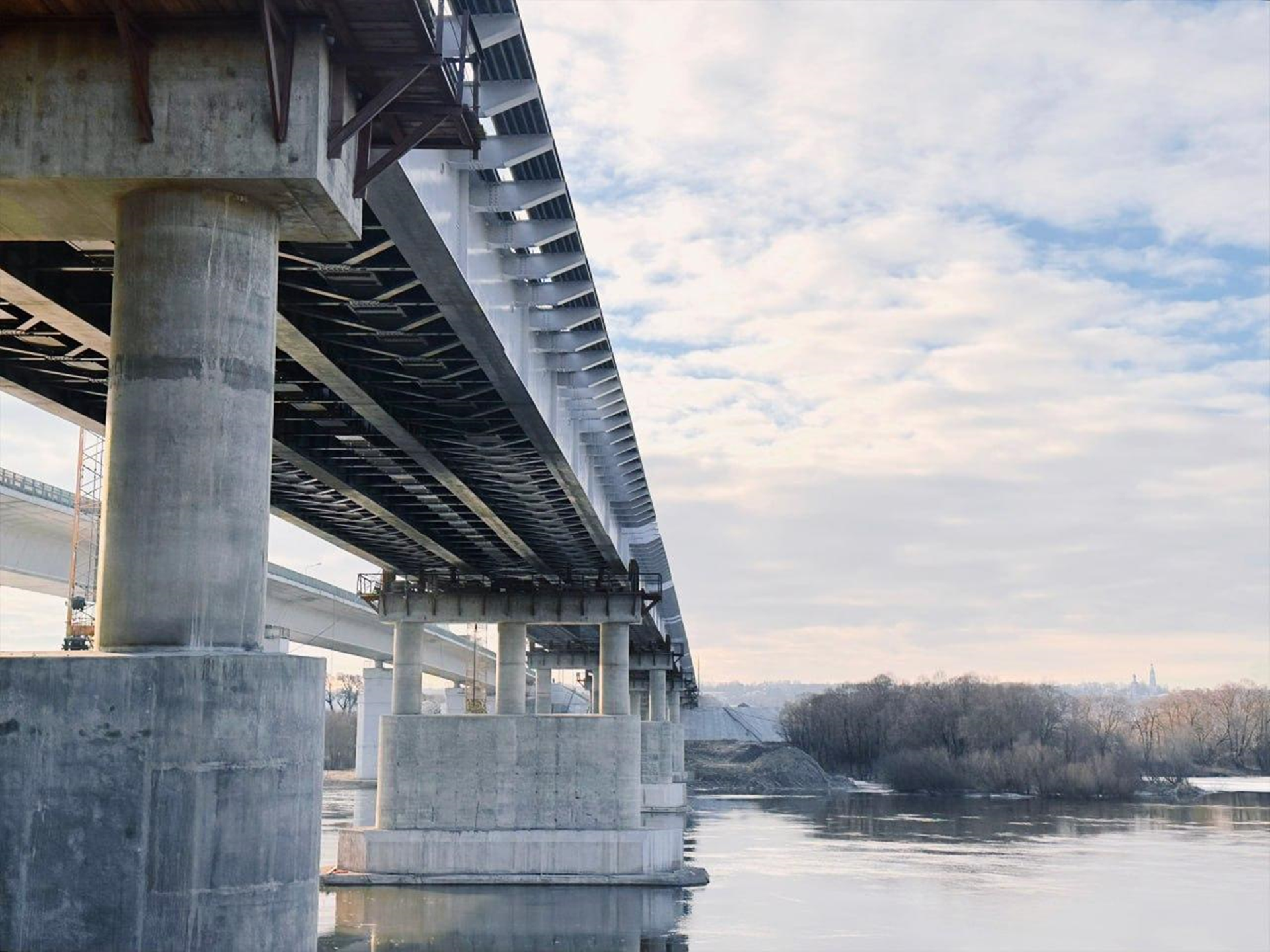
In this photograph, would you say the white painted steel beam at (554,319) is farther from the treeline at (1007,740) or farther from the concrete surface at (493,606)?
the treeline at (1007,740)

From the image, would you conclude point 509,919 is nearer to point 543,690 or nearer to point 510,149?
point 510,149

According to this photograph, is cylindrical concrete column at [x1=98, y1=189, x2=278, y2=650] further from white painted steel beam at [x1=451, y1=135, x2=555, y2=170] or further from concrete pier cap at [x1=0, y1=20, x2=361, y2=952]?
white painted steel beam at [x1=451, y1=135, x2=555, y2=170]

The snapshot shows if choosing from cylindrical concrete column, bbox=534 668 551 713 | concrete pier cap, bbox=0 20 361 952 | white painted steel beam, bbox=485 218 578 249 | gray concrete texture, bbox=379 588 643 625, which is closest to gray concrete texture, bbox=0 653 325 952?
concrete pier cap, bbox=0 20 361 952

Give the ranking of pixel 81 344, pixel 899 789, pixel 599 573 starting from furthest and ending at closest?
pixel 899 789 < pixel 599 573 < pixel 81 344

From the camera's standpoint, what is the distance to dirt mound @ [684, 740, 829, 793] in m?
156

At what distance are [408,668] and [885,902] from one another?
2156 cm

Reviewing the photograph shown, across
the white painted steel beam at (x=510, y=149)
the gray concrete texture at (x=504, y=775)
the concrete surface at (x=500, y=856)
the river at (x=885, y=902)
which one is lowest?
the river at (x=885, y=902)

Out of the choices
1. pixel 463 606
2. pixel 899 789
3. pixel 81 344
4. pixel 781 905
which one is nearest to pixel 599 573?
pixel 463 606

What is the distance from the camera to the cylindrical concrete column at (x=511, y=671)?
64562 millimetres

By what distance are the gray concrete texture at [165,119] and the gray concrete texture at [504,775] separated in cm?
4286

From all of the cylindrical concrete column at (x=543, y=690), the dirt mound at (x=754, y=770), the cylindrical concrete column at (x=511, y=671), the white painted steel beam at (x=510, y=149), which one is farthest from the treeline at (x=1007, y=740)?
the white painted steel beam at (x=510, y=149)

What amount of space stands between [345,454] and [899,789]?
118m

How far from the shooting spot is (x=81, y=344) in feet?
79.9

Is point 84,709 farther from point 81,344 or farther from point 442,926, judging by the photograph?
point 442,926
